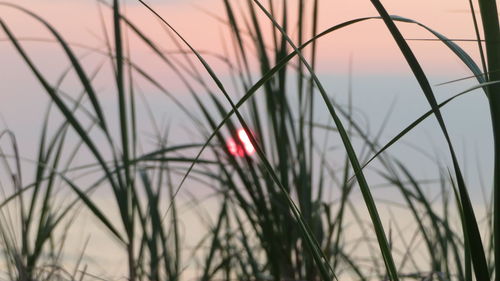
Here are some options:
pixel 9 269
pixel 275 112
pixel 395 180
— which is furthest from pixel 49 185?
pixel 395 180

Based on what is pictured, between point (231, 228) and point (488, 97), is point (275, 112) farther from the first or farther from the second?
point (488, 97)

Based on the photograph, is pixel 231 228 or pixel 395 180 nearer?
pixel 395 180

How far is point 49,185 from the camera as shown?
5.55 ft

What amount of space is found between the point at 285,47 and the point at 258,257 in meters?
0.73

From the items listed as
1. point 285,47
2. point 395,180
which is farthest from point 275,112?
point 395,180

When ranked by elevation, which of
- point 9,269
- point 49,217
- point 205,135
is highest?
point 205,135

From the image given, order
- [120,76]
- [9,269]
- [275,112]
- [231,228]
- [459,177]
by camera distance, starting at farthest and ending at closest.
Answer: [231,228] → [9,269] → [275,112] → [120,76] → [459,177]

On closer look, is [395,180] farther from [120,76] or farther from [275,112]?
[120,76]

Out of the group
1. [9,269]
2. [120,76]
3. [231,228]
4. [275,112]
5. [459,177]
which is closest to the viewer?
[459,177]

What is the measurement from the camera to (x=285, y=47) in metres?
1.54

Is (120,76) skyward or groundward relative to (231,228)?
groundward

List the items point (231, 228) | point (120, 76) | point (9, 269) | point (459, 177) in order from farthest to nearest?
1. point (231, 228)
2. point (9, 269)
3. point (120, 76)
4. point (459, 177)

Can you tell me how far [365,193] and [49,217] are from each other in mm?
1118

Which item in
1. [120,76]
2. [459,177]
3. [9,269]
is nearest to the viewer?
[459,177]
